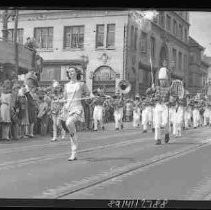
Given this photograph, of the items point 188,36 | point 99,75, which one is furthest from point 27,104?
point 188,36

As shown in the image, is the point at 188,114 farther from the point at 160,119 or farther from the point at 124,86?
the point at 124,86

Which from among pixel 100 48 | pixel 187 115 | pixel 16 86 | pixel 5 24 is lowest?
pixel 187 115

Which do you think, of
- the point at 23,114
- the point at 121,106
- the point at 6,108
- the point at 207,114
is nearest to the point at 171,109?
the point at 207,114

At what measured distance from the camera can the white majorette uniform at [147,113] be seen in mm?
5491

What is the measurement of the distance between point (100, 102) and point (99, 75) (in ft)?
0.97

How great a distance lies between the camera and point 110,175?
511 cm

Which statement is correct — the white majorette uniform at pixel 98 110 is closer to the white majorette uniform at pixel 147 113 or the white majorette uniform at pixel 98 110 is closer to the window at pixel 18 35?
the white majorette uniform at pixel 147 113

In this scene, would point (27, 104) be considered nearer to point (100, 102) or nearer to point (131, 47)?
point (100, 102)

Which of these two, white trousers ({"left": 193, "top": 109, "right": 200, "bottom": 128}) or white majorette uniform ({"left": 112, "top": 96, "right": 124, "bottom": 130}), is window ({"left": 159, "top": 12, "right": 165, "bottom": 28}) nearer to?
white majorette uniform ({"left": 112, "top": 96, "right": 124, "bottom": 130})

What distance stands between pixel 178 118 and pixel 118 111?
0.71m

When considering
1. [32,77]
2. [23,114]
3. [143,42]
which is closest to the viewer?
[32,77]

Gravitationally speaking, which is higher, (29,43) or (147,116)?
(29,43)

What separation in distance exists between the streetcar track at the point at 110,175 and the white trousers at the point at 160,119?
236 millimetres

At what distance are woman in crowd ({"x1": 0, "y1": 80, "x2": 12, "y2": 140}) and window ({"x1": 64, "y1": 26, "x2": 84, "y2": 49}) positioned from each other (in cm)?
64
